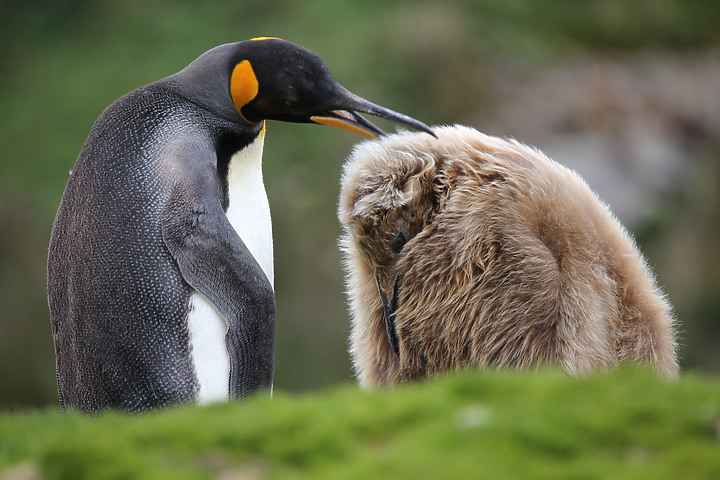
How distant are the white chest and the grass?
965 millimetres

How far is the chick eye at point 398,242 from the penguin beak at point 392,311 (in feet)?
0.34

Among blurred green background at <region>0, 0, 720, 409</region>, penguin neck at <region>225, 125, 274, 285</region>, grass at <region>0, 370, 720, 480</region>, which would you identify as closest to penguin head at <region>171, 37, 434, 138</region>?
penguin neck at <region>225, 125, 274, 285</region>

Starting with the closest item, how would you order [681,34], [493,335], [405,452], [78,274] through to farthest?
[405,452] < [493,335] < [78,274] < [681,34]

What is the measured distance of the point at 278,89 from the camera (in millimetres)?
3828

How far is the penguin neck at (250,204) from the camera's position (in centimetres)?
407

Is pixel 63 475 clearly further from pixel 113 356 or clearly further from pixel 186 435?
pixel 113 356

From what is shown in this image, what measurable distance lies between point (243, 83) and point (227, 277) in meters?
0.79

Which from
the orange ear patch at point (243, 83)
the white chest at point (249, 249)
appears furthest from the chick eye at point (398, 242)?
the orange ear patch at point (243, 83)

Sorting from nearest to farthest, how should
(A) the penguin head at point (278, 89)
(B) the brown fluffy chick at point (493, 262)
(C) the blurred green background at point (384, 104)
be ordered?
(B) the brown fluffy chick at point (493, 262) → (A) the penguin head at point (278, 89) → (C) the blurred green background at point (384, 104)

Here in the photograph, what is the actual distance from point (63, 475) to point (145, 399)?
1223mm

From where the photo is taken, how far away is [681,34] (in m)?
13.0

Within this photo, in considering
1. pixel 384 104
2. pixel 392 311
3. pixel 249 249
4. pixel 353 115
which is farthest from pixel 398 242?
pixel 384 104

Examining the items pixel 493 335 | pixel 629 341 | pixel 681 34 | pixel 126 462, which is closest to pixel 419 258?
pixel 493 335

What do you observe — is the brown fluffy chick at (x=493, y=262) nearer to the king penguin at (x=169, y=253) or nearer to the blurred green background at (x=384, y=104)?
the king penguin at (x=169, y=253)
